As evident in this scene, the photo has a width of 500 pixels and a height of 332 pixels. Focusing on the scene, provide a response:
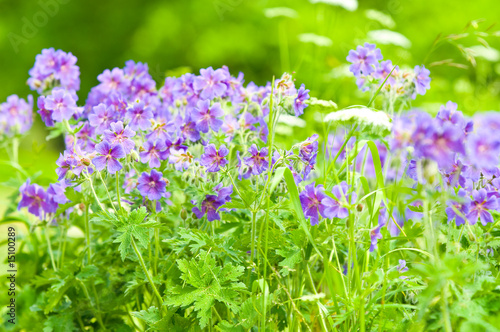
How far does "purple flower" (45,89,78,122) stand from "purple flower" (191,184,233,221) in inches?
27.4

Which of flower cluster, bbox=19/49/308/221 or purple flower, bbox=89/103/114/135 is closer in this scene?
flower cluster, bbox=19/49/308/221

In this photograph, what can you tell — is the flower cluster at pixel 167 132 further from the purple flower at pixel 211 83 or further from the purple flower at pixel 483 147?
the purple flower at pixel 483 147

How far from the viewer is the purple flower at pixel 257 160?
1687mm

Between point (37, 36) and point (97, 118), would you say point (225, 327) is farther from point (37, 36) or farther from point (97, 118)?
point (37, 36)

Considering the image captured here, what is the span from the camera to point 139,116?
186 cm

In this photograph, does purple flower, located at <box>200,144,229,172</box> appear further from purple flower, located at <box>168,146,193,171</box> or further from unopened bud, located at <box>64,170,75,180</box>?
unopened bud, located at <box>64,170,75,180</box>

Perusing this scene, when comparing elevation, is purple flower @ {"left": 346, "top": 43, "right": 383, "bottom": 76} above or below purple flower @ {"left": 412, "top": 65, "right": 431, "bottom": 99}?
above

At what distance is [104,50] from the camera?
366 inches

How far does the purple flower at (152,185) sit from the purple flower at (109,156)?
163 millimetres
